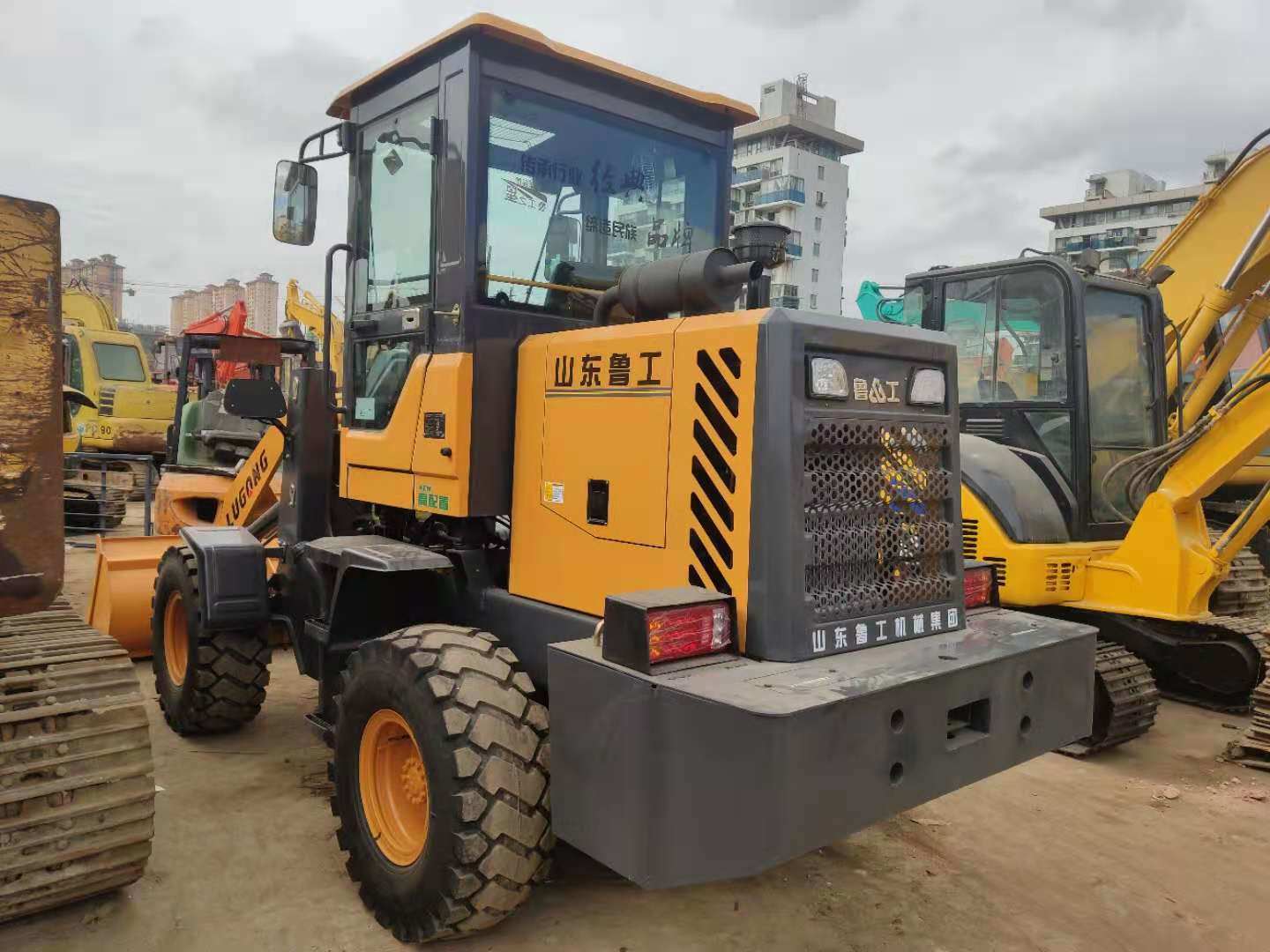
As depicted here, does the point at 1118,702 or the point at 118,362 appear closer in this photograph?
the point at 1118,702

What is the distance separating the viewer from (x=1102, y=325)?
6.15m

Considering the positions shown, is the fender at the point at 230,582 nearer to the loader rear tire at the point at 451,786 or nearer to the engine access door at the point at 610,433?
the loader rear tire at the point at 451,786

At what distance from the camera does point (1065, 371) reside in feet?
19.6

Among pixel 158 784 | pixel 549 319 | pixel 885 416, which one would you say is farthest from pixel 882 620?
pixel 158 784

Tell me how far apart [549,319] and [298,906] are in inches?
90.3

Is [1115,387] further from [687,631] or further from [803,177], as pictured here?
[803,177]

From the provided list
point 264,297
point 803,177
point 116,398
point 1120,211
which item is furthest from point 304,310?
point 1120,211

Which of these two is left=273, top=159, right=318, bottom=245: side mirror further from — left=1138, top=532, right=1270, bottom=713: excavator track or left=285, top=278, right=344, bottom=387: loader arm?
left=1138, top=532, right=1270, bottom=713: excavator track

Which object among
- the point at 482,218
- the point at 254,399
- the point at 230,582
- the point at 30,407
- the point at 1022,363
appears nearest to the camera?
the point at 30,407

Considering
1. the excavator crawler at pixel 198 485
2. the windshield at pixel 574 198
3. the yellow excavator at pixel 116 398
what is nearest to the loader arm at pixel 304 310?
the excavator crawler at pixel 198 485

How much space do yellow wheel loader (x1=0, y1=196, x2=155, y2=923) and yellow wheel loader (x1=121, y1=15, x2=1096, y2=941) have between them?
2.38 feet

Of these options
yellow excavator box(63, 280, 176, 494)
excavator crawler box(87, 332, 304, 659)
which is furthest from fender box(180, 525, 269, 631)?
yellow excavator box(63, 280, 176, 494)

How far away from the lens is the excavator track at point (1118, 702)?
5.17 metres

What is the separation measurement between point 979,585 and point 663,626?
163 cm
